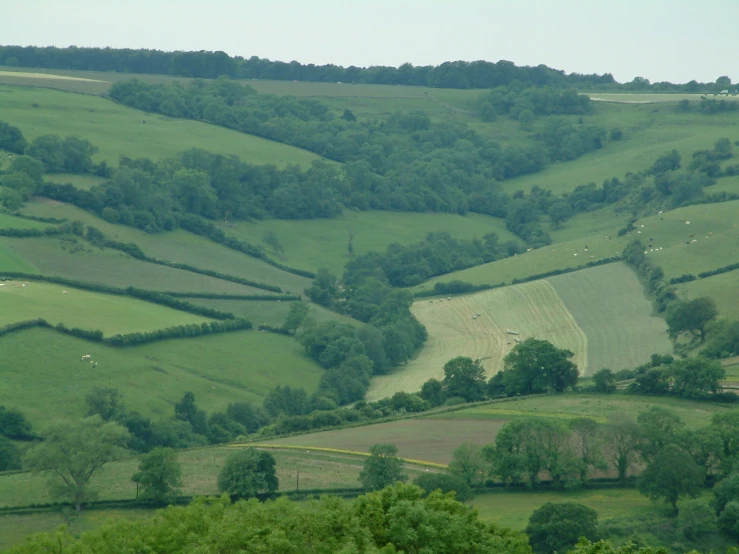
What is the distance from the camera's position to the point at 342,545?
43.1 metres

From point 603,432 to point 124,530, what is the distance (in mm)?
33275

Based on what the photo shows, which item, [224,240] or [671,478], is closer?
[671,478]

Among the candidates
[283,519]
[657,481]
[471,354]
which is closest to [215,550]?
[283,519]

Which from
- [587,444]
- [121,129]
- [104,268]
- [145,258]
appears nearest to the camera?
[587,444]

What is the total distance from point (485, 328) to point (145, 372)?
37330mm

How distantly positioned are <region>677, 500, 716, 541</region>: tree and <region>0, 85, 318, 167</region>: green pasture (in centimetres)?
11286

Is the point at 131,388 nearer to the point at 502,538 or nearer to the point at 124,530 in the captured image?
the point at 124,530

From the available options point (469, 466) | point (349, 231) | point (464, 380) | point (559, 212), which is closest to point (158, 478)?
point (469, 466)

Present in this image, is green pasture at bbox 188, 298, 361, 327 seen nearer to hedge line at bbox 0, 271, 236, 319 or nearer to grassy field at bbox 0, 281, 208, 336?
hedge line at bbox 0, 271, 236, 319

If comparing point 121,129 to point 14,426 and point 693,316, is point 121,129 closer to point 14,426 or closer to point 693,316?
point 693,316

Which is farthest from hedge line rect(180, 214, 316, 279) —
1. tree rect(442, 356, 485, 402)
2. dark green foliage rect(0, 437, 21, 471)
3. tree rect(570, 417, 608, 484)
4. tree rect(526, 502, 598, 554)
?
tree rect(526, 502, 598, 554)

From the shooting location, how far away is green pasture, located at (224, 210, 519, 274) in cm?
15650

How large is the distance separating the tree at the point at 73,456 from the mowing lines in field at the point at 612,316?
4531 cm

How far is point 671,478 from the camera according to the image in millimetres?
65250
